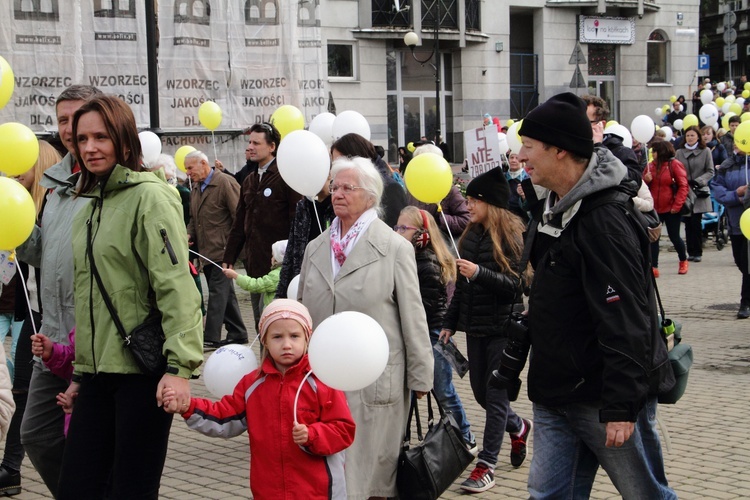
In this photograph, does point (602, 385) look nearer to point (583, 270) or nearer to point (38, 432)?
point (583, 270)

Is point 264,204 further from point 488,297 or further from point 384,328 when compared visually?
point 384,328

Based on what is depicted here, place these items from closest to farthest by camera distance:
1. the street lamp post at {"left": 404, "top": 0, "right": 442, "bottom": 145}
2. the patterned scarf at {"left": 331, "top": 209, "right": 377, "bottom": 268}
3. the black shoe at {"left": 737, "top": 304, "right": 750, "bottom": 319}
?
the patterned scarf at {"left": 331, "top": 209, "right": 377, "bottom": 268}, the black shoe at {"left": 737, "top": 304, "right": 750, "bottom": 319}, the street lamp post at {"left": 404, "top": 0, "right": 442, "bottom": 145}

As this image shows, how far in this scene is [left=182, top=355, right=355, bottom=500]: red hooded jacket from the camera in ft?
13.4

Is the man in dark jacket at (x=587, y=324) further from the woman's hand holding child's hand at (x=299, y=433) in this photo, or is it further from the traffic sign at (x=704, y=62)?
the traffic sign at (x=704, y=62)

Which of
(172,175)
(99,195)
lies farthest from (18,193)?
(172,175)

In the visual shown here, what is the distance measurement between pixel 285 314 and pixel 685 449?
3366 millimetres

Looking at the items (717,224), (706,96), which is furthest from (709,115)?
(706,96)

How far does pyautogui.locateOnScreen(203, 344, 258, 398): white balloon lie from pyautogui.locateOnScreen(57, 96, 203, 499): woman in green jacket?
545 mm

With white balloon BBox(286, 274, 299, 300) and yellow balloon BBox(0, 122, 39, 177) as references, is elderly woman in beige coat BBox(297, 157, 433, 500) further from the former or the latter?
yellow balloon BBox(0, 122, 39, 177)

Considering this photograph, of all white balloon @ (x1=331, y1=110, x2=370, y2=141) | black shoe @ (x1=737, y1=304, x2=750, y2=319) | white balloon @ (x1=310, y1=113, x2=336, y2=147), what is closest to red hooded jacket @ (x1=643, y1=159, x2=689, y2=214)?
black shoe @ (x1=737, y1=304, x2=750, y2=319)

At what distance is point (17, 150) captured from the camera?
542cm

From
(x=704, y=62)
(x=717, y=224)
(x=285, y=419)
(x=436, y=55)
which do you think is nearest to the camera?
(x=285, y=419)

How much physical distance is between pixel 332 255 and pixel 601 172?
5.10 feet

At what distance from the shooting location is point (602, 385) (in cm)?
355
